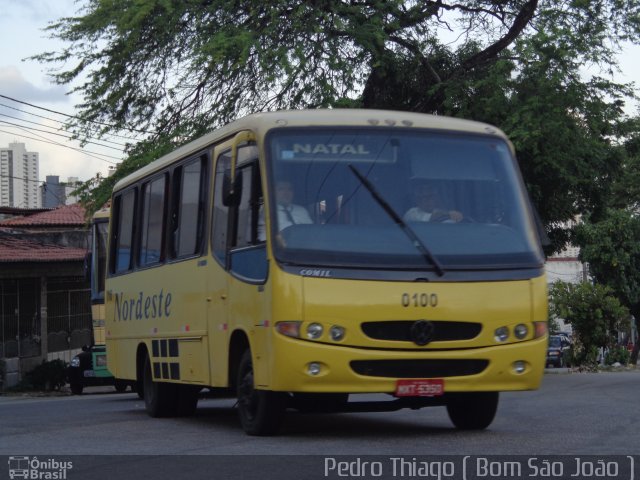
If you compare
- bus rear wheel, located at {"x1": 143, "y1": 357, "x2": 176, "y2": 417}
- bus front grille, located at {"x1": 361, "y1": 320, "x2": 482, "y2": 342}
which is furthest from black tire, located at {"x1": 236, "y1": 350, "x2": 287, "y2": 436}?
bus rear wheel, located at {"x1": 143, "y1": 357, "x2": 176, "y2": 417}

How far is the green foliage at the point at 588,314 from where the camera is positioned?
31109mm

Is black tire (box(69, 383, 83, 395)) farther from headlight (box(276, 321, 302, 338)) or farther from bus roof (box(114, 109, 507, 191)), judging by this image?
headlight (box(276, 321, 302, 338))

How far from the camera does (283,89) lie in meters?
26.2

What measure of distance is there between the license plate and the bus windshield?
3.17 feet

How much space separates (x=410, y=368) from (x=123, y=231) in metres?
7.29

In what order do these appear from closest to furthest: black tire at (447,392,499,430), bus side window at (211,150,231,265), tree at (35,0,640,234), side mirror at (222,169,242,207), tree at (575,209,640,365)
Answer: side mirror at (222,169,242,207) < black tire at (447,392,499,430) < bus side window at (211,150,231,265) < tree at (35,0,640,234) < tree at (575,209,640,365)

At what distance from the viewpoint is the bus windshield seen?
35.0 ft

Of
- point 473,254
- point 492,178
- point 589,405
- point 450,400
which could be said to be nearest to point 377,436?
point 450,400

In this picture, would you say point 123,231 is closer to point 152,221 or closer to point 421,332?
point 152,221

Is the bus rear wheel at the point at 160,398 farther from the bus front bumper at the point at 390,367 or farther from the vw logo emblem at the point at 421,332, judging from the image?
the vw logo emblem at the point at 421,332

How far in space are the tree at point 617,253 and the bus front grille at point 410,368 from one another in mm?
26407

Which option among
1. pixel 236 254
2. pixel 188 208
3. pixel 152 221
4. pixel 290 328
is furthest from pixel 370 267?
pixel 152 221

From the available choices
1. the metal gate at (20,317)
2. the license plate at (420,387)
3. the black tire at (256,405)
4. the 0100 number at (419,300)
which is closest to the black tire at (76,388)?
the metal gate at (20,317)
